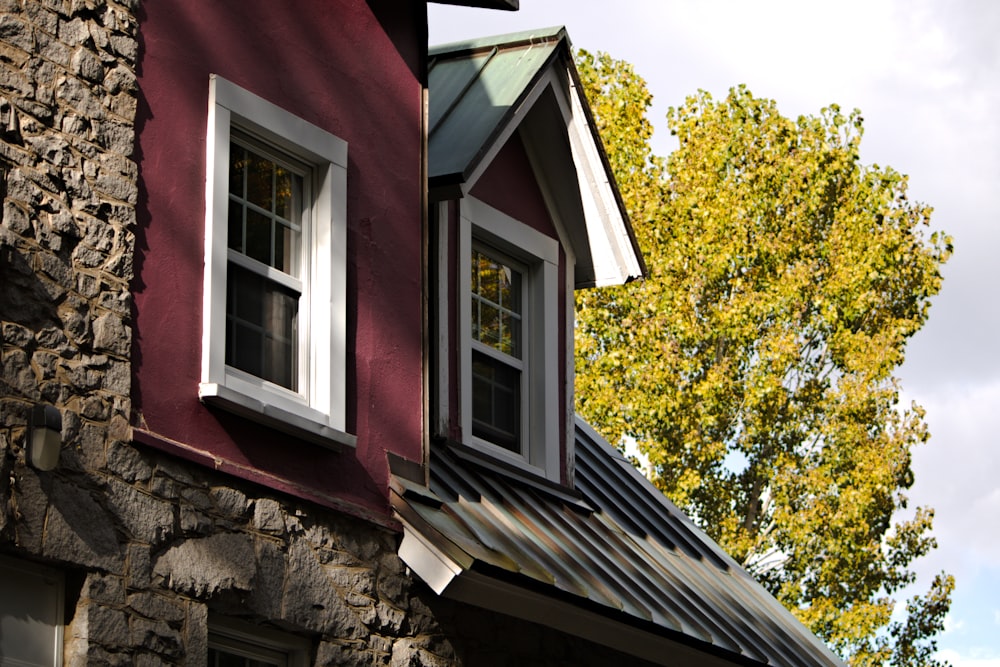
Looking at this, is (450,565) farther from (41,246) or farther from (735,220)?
(735,220)

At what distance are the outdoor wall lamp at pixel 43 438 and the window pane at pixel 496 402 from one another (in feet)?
14.5

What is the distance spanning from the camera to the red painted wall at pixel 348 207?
784 cm

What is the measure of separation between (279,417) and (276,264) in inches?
37.7

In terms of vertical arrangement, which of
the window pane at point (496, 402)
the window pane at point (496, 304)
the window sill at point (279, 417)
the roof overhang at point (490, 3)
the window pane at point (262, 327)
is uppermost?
the roof overhang at point (490, 3)

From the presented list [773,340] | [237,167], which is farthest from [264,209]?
[773,340]

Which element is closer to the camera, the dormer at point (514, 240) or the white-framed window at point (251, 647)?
the white-framed window at point (251, 647)

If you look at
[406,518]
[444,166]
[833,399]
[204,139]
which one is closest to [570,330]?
[444,166]

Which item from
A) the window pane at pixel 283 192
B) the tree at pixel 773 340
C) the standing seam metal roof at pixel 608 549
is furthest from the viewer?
the tree at pixel 773 340

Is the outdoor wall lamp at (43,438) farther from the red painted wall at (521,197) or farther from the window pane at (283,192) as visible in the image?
the red painted wall at (521,197)

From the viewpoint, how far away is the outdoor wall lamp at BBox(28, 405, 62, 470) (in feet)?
22.4

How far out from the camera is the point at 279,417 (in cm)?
826

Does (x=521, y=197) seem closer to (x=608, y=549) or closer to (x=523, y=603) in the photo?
(x=608, y=549)

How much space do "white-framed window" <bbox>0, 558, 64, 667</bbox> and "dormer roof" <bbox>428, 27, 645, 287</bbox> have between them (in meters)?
5.12

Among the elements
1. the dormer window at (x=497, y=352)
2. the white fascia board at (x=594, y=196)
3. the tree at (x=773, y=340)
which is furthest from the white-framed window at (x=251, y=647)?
the tree at (x=773, y=340)
